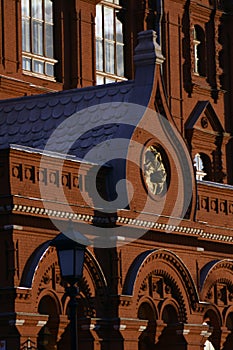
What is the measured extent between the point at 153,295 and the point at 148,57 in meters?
5.45

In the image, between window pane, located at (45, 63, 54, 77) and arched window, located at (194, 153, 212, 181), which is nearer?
window pane, located at (45, 63, 54, 77)

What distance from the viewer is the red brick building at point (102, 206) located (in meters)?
31.3

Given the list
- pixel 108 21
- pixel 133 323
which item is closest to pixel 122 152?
pixel 133 323

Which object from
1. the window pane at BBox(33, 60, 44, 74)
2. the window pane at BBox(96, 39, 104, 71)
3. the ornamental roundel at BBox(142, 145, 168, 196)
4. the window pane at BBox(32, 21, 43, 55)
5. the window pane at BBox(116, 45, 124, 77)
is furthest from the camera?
the window pane at BBox(116, 45, 124, 77)

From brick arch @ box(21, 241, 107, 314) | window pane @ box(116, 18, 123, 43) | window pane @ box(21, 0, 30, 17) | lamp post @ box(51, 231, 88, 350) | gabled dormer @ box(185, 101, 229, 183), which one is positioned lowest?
lamp post @ box(51, 231, 88, 350)

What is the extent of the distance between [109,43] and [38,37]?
3.86m

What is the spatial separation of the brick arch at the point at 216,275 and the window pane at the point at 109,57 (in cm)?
882

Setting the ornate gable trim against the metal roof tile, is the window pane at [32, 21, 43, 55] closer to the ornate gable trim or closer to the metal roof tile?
the metal roof tile

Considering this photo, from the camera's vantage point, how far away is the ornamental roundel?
3438cm

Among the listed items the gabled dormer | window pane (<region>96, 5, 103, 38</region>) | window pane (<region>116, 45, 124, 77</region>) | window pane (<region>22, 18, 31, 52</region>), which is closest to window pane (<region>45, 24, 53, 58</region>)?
window pane (<region>22, 18, 31, 52</region>)

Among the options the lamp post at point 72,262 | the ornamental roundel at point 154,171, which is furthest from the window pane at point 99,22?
the lamp post at point 72,262

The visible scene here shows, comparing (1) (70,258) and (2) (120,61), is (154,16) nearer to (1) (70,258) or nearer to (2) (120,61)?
(2) (120,61)

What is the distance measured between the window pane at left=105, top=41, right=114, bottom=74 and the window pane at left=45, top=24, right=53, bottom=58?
2.79 meters

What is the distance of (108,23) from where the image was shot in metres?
44.8
